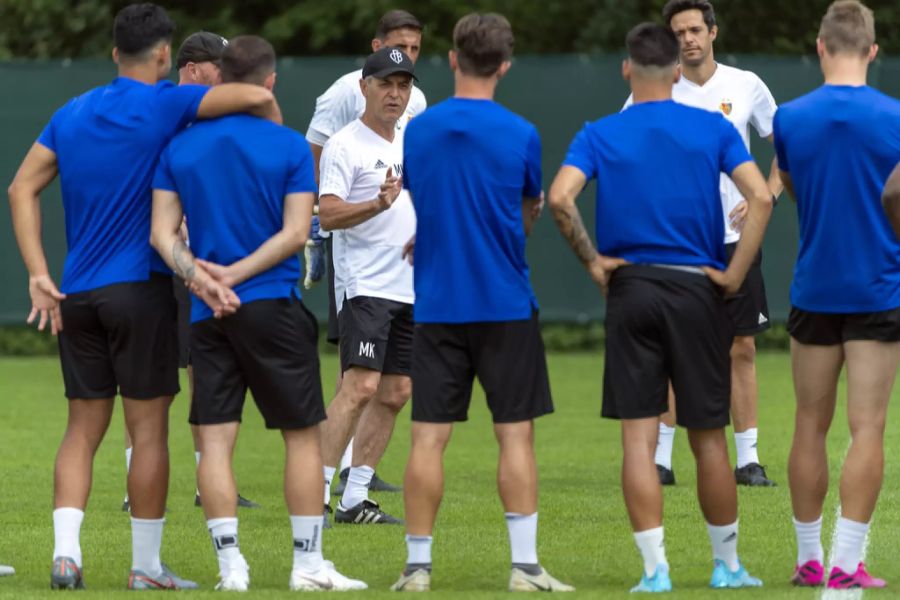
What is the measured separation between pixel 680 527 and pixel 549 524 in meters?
0.61

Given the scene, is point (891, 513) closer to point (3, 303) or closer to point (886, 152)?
point (886, 152)

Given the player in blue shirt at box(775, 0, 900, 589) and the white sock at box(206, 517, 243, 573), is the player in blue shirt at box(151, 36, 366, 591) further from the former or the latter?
the player in blue shirt at box(775, 0, 900, 589)

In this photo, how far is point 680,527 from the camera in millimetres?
8305

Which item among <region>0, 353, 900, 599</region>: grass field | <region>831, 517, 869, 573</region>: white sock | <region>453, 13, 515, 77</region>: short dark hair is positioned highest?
<region>453, 13, 515, 77</region>: short dark hair

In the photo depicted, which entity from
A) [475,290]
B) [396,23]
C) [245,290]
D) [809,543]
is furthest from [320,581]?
[396,23]

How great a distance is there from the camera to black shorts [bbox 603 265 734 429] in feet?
21.9

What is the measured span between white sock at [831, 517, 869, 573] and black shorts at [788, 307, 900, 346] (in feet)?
2.17

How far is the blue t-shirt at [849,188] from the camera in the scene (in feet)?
21.9

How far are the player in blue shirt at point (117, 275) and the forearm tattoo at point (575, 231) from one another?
112 cm

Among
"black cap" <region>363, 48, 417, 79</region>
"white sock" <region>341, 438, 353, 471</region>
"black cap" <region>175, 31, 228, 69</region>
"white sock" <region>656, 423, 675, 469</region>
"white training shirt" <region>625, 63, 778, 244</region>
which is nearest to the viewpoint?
"black cap" <region>363, 48, 417, 79</region>

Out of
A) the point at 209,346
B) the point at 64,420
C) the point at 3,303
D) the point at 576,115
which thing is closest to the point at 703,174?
the point at 209,346

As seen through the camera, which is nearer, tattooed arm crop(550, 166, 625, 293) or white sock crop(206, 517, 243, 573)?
tattooed arm crop(550, 166, 625, 293)

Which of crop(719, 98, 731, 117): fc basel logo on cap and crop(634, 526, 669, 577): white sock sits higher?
crop(719, 98, 731, 117): fc basel logo on cap

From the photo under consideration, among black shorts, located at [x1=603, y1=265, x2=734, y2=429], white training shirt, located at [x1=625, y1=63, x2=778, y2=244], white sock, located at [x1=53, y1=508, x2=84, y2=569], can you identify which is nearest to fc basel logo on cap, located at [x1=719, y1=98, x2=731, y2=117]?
white training shirt, located at [x1=625, y1=63, x2=778, y2=244]
